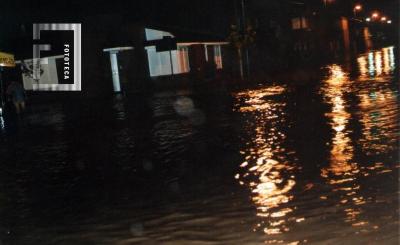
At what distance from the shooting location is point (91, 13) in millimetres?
35188

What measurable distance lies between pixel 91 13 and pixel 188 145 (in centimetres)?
2514

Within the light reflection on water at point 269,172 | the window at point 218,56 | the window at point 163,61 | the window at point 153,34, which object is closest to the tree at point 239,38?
the window at point 163,61

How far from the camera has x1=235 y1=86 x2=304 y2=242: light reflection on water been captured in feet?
20.8

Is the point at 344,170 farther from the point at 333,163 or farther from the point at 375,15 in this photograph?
the point at 375,15

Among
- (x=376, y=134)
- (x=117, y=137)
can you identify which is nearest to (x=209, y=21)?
(x=117, y=137)

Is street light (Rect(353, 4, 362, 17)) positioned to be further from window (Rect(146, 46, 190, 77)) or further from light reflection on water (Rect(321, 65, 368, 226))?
light reflection on water (Rect(321, 65, 368, 226))

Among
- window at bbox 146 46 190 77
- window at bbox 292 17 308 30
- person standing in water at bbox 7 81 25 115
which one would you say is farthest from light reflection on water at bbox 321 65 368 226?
window at bbox 292 17 308 30

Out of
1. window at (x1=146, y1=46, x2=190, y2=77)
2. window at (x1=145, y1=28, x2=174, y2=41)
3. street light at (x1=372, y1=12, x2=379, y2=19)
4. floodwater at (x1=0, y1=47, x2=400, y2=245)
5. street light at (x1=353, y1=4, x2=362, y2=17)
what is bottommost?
floodwater at (x1=0, y1=47, x2=400, y2=245)

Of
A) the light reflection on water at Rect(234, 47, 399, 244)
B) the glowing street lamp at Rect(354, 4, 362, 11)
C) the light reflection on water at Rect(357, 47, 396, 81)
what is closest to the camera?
the light reflection on water at Rect(234, 47, 399, 244)

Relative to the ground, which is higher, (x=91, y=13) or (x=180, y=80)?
(x=91, y=13)

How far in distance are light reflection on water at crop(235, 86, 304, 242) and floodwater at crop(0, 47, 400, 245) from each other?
17mm

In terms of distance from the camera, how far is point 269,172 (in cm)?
857

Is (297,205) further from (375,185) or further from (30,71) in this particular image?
(30,71)

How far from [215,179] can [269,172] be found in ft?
2.59
